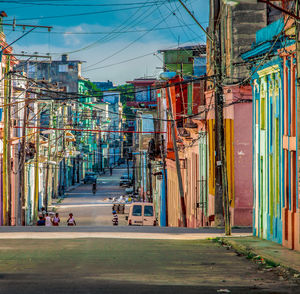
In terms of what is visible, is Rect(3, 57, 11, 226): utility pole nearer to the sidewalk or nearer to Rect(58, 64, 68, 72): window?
the sidewalk

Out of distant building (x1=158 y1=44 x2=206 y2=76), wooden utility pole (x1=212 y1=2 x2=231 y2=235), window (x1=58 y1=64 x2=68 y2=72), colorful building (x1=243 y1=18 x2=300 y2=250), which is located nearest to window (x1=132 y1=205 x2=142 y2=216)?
distant building (x1=158 y1=44 x2=206 y2=76)

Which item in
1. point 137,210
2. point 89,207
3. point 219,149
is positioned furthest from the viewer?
point 89,207

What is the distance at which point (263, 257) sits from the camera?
15.6 m

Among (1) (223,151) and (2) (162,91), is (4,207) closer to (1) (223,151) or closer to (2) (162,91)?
(1) (223,151)

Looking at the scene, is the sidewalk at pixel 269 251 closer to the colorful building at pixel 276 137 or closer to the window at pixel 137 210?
the colorful building at pixel 276 137

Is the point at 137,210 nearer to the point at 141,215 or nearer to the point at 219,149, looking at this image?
the point at 141,215

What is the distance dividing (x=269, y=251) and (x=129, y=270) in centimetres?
507

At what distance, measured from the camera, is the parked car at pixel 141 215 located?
146 ft

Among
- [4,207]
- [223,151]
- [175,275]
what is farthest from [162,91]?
[175,275]

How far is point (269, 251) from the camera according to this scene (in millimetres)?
17344

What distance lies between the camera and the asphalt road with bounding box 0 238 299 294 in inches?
431

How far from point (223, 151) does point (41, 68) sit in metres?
91.4

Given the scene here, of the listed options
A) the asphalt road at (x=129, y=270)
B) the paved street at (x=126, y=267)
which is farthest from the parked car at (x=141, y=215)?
the asphalt road at (x=129, y=270)

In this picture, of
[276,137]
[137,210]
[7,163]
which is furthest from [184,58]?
[276,137]
